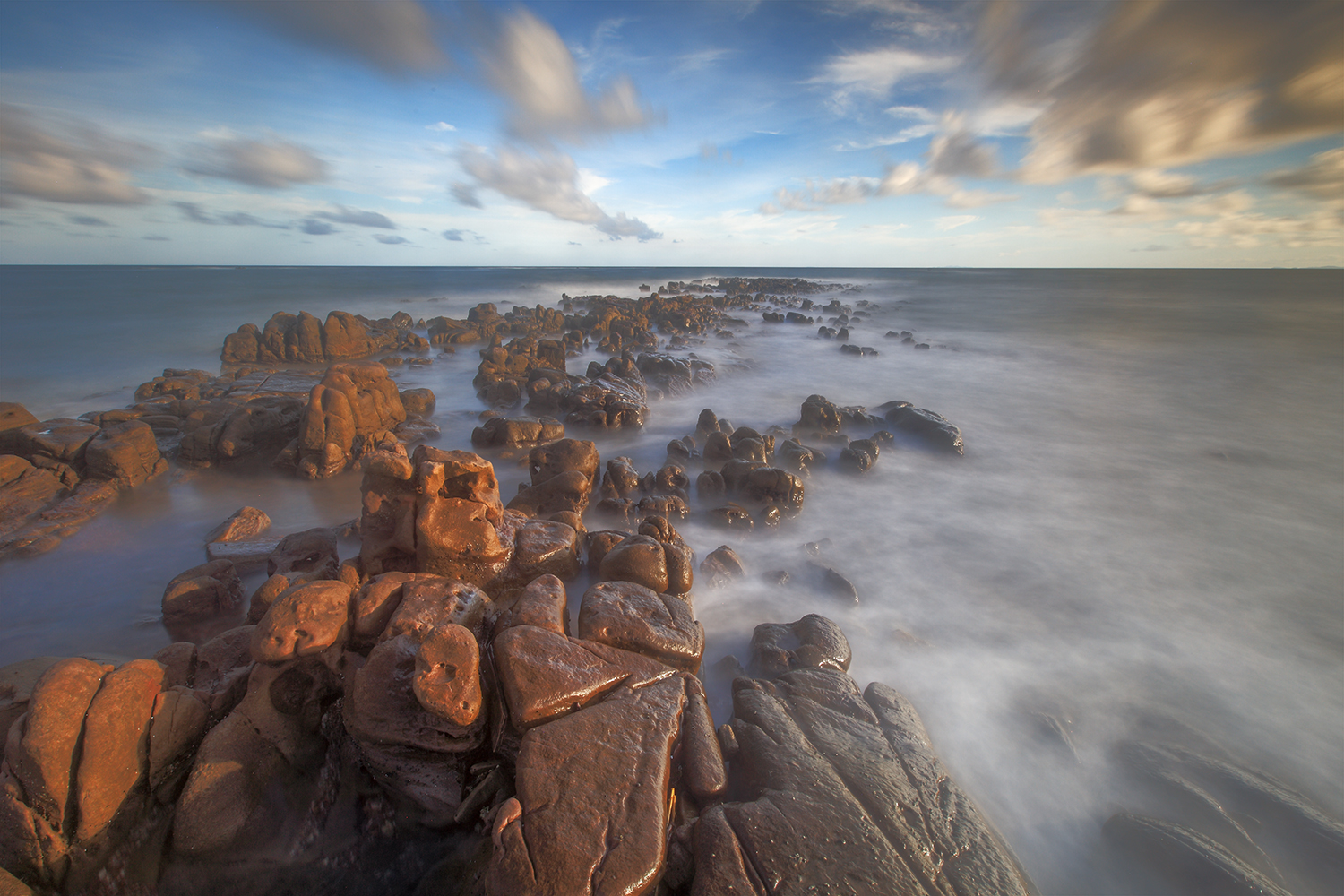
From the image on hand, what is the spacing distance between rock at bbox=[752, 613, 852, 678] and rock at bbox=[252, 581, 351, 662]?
342 cm

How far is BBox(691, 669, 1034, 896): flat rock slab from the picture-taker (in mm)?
2555

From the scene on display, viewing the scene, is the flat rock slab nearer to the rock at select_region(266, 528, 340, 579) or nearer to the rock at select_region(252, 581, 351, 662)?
the rock at select_region(252, 581, 351, 662)

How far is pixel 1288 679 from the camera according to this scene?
210 inches

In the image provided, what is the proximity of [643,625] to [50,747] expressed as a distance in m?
3.28

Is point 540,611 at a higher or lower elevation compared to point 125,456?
higher

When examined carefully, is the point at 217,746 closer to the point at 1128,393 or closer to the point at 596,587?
the point at 596,587

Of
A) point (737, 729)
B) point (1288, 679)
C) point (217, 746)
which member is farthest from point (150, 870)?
point (1288, 679)

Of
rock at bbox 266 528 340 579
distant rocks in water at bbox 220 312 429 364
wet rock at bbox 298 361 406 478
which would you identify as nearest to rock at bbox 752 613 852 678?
rock at bbox 266 528 340 579

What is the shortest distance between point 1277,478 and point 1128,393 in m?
7.13

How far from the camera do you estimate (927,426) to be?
1176 cm

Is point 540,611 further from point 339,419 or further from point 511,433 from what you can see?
point 339,419

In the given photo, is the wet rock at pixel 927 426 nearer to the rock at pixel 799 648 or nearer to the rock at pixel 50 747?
the rock at pixel 799 648

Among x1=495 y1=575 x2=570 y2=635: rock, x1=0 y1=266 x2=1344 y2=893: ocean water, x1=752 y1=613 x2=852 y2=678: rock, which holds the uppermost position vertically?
x1=495 y1=575 x2=570 y2=635: rock

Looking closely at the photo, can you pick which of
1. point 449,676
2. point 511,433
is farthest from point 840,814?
point 511,433
